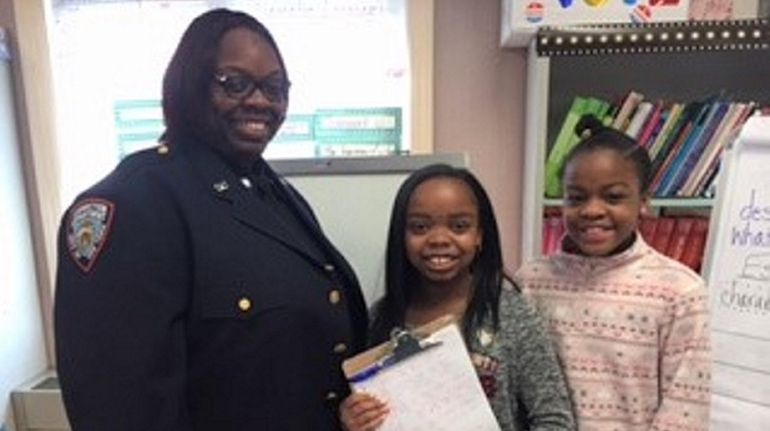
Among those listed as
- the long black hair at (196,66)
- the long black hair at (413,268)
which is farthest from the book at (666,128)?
the long black hair at (196,66)

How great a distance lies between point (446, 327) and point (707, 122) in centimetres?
111

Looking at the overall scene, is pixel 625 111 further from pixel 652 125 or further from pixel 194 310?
pixel 194 310

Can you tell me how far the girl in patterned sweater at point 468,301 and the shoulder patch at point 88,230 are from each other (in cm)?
47

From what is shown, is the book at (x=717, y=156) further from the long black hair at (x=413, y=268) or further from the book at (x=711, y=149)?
the long black hair at (x=413, y=268)

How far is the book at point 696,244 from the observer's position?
176 cm

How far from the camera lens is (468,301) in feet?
3.78

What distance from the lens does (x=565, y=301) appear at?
3.83 feet

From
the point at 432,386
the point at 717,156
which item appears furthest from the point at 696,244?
the point at 432,386

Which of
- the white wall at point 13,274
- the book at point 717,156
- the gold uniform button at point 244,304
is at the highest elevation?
the book at point 717,156

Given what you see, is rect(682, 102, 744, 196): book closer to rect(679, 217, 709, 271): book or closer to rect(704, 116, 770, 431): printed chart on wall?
→ rect(679, 217, 709, 271): book

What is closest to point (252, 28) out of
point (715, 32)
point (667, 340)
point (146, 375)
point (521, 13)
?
point (146, 375)

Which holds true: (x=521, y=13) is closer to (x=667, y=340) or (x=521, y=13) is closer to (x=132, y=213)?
(x=667, y=340)

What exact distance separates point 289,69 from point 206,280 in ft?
4.99

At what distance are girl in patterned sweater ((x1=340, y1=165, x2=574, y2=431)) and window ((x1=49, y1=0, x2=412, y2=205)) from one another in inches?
44.5
